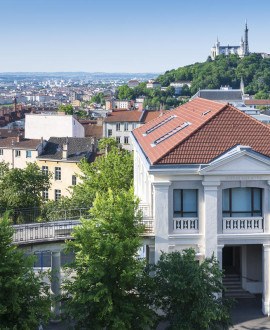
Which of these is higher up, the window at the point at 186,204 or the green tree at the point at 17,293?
the window at the point at 186,204

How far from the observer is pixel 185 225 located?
101ft

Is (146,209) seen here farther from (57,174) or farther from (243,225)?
(57,174)

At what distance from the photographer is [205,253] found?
100 ft

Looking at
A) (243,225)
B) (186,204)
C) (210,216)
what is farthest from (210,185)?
(243,225)

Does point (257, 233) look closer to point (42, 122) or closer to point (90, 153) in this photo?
point (90, 153)

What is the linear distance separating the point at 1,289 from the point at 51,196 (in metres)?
52.2

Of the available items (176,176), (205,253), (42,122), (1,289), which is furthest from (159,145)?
(42,122)

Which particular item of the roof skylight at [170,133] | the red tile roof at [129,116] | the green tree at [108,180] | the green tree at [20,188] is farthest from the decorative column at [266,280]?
the red tile roof at [129,116]

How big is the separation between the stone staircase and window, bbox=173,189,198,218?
5.45m

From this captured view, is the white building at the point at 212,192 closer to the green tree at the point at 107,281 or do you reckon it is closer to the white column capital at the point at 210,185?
the white column capital at the point at 210,185

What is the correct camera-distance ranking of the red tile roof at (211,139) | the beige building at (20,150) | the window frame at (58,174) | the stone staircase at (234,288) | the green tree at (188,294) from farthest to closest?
the beige building at (20,150) → the window frame at (58,174) → the stone staircase at (234,288) → the red tile roof at (211,139) → the green tree at (188,294)

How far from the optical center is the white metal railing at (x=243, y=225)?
101 feet

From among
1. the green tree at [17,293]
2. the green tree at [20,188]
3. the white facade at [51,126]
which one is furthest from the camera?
the white facade at [51,126]

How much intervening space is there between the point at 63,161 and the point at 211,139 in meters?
44.0
